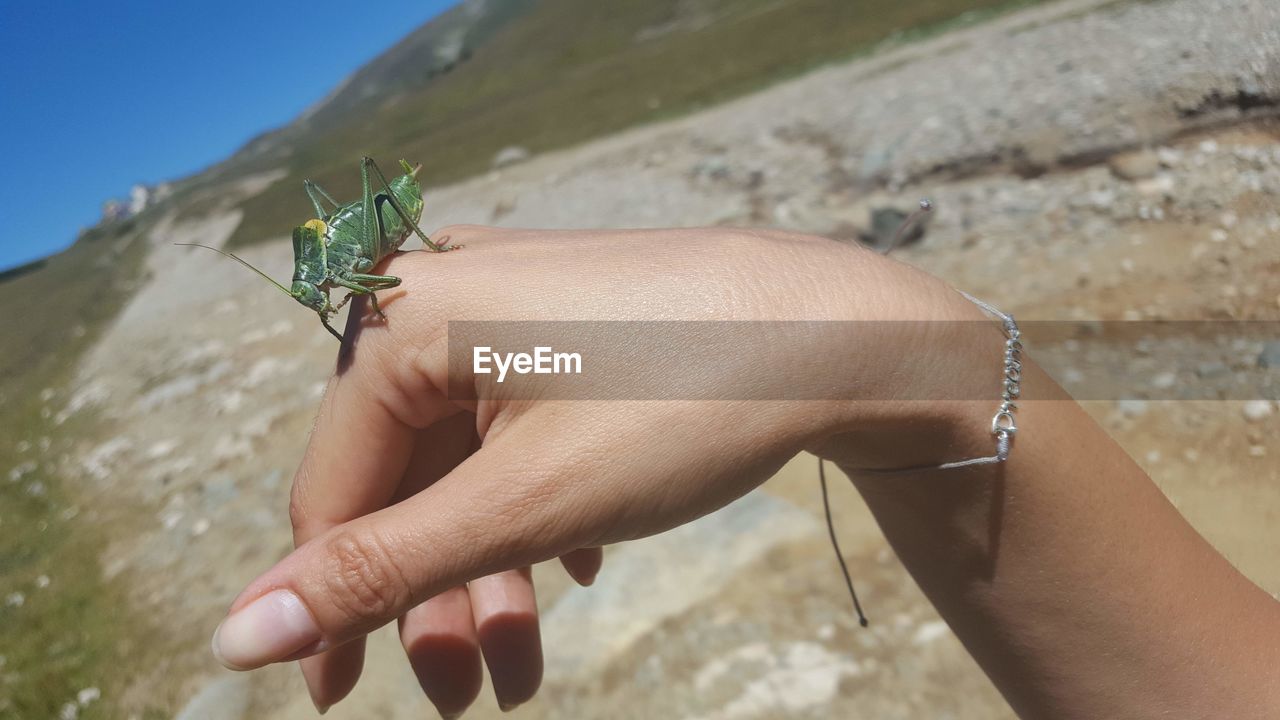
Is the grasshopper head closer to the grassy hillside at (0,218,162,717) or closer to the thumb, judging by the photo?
the thumb

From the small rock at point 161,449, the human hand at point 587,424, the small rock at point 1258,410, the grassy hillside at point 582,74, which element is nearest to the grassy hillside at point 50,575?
the small rock at point 161,449

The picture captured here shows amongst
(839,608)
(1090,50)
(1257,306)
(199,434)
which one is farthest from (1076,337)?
(199,434)

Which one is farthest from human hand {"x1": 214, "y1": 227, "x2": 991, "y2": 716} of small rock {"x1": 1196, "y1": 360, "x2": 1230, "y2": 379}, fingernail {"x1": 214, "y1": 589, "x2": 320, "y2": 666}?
small rock {"x1": 1196, "y1": 360, "x2": 1230, "y2": 379}

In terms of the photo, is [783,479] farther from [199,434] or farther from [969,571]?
[199,434]

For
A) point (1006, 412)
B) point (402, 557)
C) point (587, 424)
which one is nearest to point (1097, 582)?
point (1006, 412)

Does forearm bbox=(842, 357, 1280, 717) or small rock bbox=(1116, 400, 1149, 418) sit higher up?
forearm bbox=(842, 357, 1280, 717)

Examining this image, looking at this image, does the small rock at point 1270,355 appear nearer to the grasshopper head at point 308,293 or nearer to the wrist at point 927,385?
the wrist at point 927,385

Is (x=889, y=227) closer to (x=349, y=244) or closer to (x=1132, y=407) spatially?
(x=1132, y=407)
